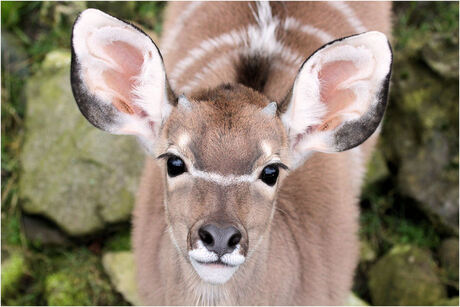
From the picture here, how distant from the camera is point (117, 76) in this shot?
2.46m

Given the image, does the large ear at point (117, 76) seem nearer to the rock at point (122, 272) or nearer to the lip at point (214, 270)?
the lip at point (214, 270)

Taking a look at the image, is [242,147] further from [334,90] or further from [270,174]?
[334,90]

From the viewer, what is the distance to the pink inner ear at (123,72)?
237 centimetres

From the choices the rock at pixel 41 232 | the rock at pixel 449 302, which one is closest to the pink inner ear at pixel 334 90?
the rock at pixel 449 302

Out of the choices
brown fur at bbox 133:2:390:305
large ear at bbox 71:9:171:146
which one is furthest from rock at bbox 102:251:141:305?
large ear at bbox 71:9:171:146

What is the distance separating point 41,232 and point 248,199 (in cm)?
242

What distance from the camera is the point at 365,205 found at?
4.48 m

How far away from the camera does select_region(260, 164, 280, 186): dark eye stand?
7.64 ft

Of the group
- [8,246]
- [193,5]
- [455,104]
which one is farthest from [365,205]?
[8,246]

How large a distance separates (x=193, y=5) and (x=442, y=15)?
7.07 ft

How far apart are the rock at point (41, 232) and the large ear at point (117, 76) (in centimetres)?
194

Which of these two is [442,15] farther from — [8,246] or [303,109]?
[8,246]

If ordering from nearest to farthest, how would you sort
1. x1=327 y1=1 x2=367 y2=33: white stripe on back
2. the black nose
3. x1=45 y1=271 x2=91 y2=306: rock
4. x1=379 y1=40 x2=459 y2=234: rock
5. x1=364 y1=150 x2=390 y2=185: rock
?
the black nose
x1=327 y1=1 x2=367 y2=33: white stripe on back
x1=45 y1=271 x2=91 y2=306: rock
x1=379 y1=40 x2=459 y2=234: rock
x1=364 y1=150 x2=390 y2=185: rock

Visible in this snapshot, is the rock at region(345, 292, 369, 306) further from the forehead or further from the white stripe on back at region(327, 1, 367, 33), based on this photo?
the forehead
